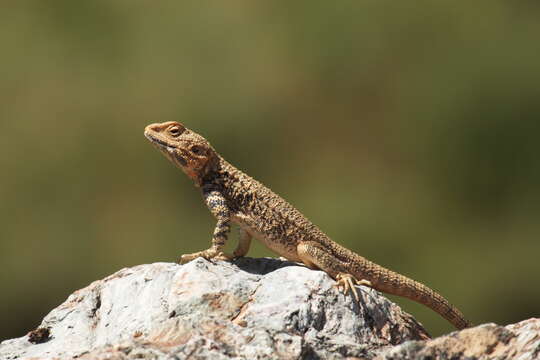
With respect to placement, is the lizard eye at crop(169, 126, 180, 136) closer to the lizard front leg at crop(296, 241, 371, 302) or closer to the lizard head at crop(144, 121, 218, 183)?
the lizard head at crop(144, 121, 218, 183)

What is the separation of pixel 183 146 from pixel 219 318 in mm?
1488

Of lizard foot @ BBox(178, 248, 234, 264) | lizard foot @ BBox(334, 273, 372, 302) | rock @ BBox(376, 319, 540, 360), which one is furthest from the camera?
lizard foot @ BBox(178, 248, 234, 264)

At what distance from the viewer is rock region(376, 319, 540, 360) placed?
3.26 meters

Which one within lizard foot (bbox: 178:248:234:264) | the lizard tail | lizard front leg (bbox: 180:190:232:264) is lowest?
lizard foot (bbox: 178:248:234:264)

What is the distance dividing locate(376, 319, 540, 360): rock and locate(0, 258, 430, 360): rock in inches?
4.1

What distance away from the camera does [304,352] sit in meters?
3.34

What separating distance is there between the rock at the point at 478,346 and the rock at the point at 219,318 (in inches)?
4.1

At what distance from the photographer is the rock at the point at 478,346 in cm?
326

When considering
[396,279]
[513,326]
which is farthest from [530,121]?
[513,326]

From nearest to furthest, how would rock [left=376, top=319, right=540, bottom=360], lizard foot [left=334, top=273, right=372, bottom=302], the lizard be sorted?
1. rock [left=376, top=319, right=540, bottom=360]
2. lizard foot [left=334, top=273, right=372, bottom=302]
3. the lizard

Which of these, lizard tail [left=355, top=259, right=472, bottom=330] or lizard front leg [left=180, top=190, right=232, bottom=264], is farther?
lizard tail [left=355, top=259, right=472, bottom=330]

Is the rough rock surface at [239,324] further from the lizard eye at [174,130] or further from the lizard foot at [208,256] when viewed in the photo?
the lizard eye at [174,130]

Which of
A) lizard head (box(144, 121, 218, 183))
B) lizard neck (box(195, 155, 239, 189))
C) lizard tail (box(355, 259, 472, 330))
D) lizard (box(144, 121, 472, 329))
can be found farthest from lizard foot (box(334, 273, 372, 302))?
Answer: lizard head (box(144, 121, 218, 183))

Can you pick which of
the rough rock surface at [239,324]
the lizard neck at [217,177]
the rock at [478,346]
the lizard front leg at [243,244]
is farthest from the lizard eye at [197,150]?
the rock at [478,346]
